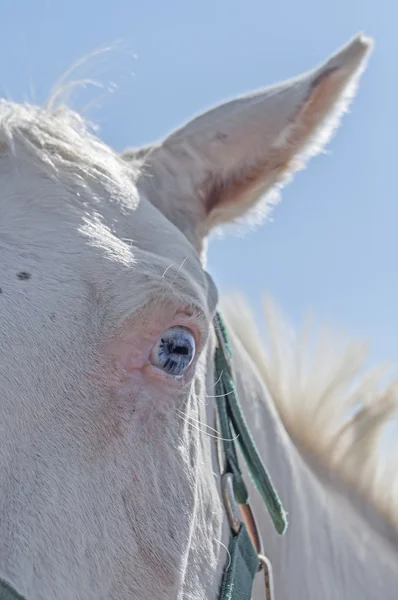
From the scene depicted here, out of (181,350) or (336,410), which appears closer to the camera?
(181,350)

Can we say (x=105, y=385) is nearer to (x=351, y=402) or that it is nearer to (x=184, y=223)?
(x=184, y=223)

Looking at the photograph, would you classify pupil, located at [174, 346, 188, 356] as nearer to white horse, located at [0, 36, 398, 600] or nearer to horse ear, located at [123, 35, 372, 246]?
white horse, located at [0, 36, 398, 600]

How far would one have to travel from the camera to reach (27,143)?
1.71 meters

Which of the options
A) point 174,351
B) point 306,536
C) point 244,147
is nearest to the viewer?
point 174,351

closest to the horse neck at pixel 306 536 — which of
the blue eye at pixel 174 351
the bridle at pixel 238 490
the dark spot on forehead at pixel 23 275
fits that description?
the bridle at pixel 238 490

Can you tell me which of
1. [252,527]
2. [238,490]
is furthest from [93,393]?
[252,527]

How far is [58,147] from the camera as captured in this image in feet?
5.70

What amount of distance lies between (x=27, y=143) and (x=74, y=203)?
274 mm

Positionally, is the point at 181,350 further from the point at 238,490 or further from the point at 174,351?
the point at 238,490

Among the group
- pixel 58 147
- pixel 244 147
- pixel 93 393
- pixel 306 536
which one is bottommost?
pixel 93 393

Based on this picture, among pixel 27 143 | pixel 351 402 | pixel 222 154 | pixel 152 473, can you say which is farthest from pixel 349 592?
pixel 27 143

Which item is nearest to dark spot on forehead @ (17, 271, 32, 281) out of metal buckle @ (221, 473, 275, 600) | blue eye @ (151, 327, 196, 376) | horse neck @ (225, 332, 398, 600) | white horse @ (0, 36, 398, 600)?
white horse @ (0, 36, 398, 600)

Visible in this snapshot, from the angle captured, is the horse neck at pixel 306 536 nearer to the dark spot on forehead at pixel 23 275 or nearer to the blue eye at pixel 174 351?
the blue eye at pixel 174 351

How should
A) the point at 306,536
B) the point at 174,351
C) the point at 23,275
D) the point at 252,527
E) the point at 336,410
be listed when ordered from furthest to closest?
the point at 336,410
the point at 306,536
the point at 252,527
the point at 174,351
the point at 23,275
